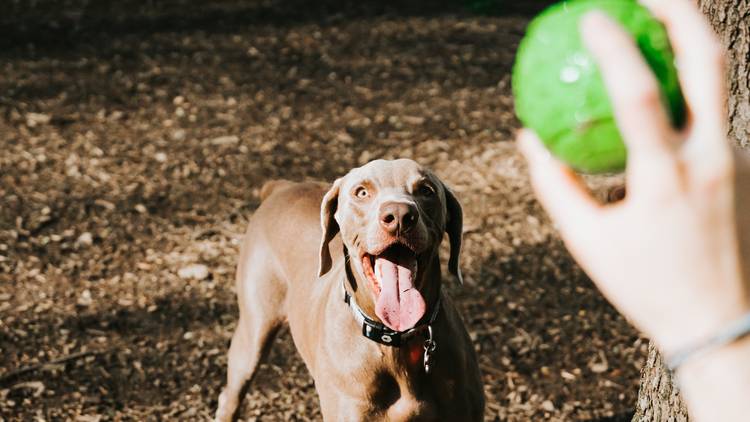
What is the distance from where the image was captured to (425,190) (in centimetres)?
346

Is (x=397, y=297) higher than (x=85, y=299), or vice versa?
(x=397, y=297)

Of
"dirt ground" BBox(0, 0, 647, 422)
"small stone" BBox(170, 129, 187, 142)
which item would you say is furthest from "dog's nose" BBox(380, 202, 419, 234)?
"small stone" BBox(170, 129, 187, 142)

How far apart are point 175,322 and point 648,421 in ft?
10.2

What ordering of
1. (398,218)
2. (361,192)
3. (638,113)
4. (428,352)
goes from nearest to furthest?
(638,113) → (398,218) → (428,352) → (361,192)

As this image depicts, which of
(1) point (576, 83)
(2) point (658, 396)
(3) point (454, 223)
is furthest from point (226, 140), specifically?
(1) point (576, 83)

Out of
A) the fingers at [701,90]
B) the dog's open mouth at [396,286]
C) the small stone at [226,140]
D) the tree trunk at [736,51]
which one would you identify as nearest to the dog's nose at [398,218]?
the dog's open mouth at [396,286]

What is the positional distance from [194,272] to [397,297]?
297 cm

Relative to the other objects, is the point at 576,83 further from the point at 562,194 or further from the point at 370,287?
the point at 370,287

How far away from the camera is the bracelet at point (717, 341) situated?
2.87 ft

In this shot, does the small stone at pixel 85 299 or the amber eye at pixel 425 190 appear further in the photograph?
the small stone at pixel 85 299

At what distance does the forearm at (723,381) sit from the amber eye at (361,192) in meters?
2.53

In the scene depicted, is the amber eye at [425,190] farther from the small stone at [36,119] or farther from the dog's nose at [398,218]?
the small stone at [36,119]

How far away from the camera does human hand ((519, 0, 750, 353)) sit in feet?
2.92

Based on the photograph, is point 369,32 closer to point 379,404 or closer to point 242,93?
point 242,93
